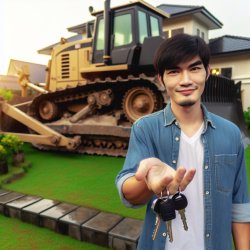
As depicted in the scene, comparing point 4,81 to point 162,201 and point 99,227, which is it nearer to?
point 99,227

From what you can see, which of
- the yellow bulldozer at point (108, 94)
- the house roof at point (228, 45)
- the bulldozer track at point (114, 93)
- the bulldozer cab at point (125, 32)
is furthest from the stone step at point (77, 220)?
the house roof at point (228, 45)

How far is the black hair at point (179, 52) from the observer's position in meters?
1.16

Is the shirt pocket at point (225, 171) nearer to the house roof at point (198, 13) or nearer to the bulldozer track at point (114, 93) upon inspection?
the bulldozer track at point (114, 93)

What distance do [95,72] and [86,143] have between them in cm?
183

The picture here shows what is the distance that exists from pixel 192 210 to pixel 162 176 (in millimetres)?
444

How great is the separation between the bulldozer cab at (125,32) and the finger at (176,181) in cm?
553

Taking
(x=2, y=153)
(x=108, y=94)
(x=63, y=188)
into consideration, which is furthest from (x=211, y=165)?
(x=108, y=94)

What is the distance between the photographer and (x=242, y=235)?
130 cm

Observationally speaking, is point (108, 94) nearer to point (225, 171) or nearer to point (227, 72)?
point (225, 171)

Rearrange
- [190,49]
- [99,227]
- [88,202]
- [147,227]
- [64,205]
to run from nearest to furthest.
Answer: [190,49] < [147,227] < [99,227] < [64,205] < [88,202]

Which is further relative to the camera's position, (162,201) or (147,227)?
(147,227)

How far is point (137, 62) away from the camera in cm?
641

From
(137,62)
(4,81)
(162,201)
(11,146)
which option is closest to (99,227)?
(162,201)

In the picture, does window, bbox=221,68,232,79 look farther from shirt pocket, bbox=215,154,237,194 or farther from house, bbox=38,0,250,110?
shirt pocket, bbox=215,154,237,194
